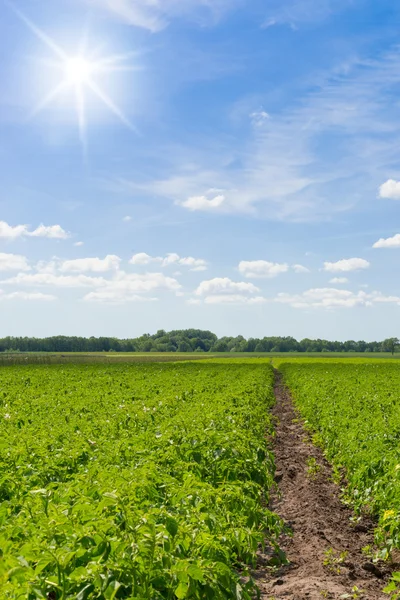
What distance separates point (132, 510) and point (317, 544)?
430cm

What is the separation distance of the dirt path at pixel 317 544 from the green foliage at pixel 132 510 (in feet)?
2.15

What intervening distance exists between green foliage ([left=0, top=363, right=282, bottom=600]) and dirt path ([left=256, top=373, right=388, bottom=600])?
66cm

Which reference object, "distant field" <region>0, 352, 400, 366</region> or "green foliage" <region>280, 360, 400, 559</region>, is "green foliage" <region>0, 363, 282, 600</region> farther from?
"distant field" <region>0, 352, 400, 366</region>

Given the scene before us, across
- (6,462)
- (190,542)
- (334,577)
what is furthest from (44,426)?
(190,542)

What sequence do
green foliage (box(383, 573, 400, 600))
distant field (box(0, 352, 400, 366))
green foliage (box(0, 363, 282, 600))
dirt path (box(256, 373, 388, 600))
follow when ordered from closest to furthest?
green foliage (box(0, 363, 282, 600)) → green foliage (box(383, 573, 400, 600)) → dirt path (box(256, 373, 388, 600)) → distant field (box(0, 352, 400, 366))

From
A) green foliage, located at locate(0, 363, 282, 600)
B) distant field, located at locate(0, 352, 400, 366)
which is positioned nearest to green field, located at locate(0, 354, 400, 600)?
green foliage, located at locate(0, 363, 282, 600)

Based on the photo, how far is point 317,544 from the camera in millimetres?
7711

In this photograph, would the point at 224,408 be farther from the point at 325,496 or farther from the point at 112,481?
the point at 112,481

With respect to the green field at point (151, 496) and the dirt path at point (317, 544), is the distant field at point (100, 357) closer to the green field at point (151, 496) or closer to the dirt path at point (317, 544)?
the green field at point (151, 496)

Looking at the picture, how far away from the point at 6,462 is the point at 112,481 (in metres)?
2.52

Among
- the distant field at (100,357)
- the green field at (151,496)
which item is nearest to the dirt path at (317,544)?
the green field at (151,496)

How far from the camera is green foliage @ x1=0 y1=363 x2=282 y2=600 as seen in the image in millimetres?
3498

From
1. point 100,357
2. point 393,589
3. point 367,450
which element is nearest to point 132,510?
point 393,589

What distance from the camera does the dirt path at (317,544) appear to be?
6238mm
